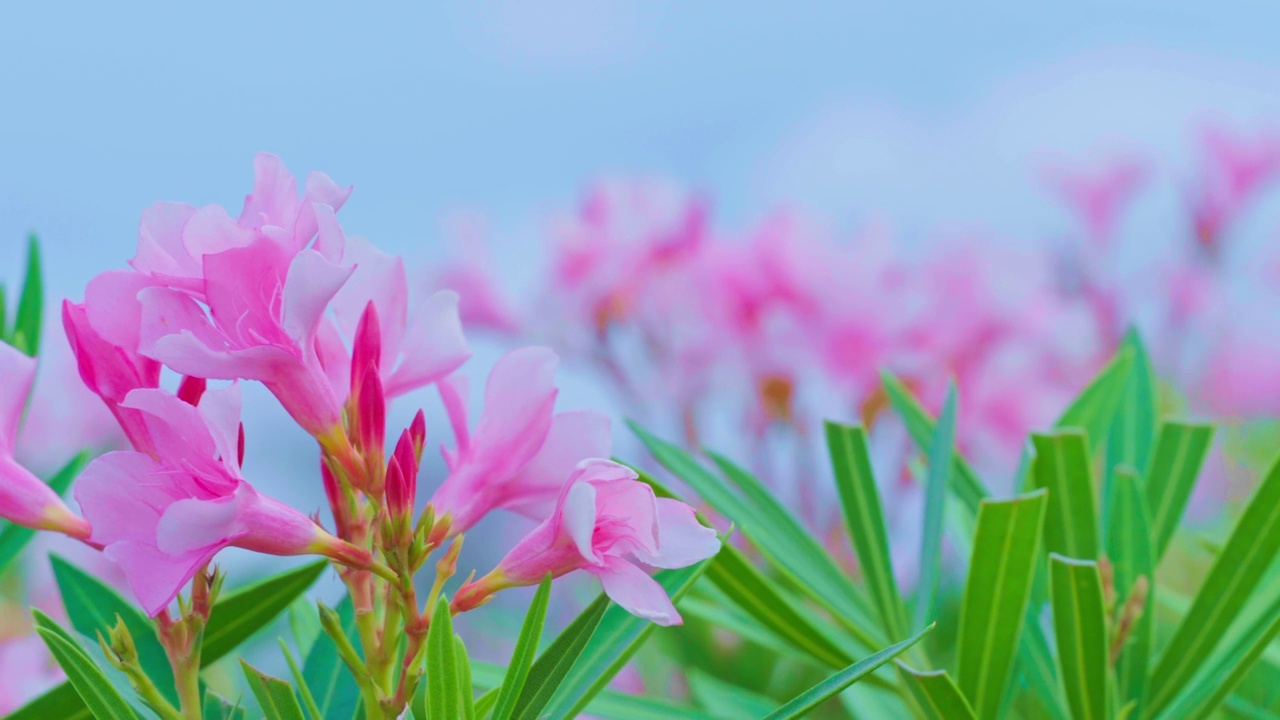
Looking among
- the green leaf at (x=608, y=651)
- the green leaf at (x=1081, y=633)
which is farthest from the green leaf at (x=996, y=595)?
the green leaf at (x=608, y=651)

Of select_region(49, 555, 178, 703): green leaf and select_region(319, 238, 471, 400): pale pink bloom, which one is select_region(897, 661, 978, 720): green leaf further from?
select_region(49, 555, 178, 703): green leaf

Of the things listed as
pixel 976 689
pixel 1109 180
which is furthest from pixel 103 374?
pixel 1109 180

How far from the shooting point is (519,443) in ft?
1.35

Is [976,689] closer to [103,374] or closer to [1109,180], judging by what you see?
[103,374]

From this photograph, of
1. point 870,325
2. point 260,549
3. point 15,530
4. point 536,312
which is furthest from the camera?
point 536,312

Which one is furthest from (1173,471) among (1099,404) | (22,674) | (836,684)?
(22,674)

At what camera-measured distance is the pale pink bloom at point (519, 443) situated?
405mm

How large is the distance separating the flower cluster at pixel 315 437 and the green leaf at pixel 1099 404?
1.37 feet

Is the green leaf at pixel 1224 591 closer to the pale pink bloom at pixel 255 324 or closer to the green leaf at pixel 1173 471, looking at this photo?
the green leaf at pixel 1173 471

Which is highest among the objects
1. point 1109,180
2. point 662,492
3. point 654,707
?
point 1109,180

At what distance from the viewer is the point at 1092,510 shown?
58cm

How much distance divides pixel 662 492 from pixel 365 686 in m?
0.16

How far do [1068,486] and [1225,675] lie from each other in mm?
116

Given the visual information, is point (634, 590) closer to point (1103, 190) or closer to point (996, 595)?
point (996, 595)
